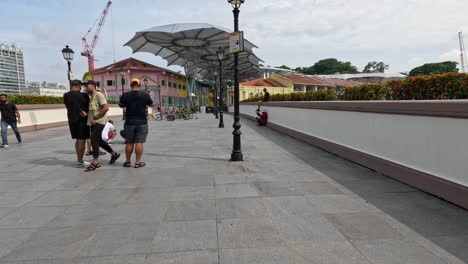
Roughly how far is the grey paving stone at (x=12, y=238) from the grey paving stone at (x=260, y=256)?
2.08 metres

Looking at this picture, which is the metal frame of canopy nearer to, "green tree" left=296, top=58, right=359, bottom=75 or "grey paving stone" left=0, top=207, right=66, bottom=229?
"grey paving stone" left=0, top=207, right=66, bottom=229

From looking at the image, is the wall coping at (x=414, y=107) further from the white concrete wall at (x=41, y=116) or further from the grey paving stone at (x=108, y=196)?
the white concrete wall at (x=41, y=116)

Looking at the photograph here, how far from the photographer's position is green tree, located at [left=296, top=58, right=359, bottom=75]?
117375mm

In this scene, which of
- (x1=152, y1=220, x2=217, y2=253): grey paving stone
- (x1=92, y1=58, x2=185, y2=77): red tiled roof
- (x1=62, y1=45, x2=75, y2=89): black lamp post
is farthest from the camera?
(x1=92, y1=58, x2=185, y2=77): red tiled roof

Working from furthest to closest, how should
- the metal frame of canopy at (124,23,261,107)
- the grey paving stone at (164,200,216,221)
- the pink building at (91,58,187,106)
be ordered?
the pink building at (91,58,187,106) → the metal frame of canopy at (124,23,261,107) → the grey paving stone at (164,200,216,221)

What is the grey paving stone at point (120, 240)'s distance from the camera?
2559mm

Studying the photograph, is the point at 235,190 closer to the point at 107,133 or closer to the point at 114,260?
the point at 114,260

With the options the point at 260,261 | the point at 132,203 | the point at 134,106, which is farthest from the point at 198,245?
the point at 134,106

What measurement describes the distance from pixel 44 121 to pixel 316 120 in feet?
47.4

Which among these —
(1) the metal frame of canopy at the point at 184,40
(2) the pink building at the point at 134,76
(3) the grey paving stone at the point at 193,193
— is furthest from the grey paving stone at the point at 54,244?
(2) the pink building at the point at 134,76

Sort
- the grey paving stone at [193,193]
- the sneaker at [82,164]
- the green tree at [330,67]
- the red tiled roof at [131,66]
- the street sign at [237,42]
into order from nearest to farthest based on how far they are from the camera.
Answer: the grey paving stone at [193,193]
the sneaker at [82,164]
the street sign at [237,42]
the red tiled roof at [131,66]
the green tree at [330,67]

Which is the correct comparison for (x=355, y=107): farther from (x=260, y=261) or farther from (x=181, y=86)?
(x=181, y=86)

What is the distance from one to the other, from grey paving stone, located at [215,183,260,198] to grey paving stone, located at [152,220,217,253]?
0.91 meters

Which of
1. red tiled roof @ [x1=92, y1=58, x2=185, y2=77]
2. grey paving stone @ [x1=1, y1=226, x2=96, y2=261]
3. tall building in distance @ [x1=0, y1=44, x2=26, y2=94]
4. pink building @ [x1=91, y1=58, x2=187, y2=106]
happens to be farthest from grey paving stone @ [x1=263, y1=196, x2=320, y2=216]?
tall building in distance @ [x1=0, y1=44, x2=26, y2=94]
